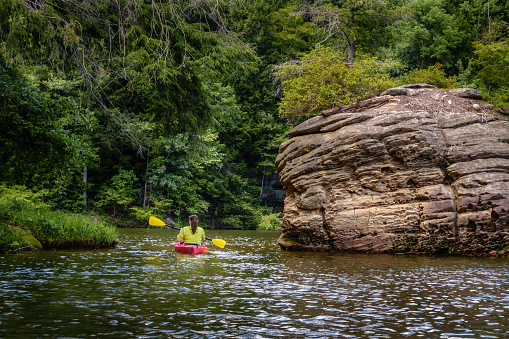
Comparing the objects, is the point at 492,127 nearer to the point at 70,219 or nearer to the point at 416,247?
the point at 416,247

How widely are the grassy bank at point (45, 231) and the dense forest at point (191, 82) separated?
1250mm

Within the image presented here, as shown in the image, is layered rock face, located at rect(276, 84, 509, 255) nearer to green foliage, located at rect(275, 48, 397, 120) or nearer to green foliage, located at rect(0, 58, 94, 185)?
green foliage, located at rect(275, 48, 397, 120)

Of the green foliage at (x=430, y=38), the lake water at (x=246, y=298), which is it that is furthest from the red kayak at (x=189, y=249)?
the green foliage at (x=430, y=38)

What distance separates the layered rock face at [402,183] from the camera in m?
15.6

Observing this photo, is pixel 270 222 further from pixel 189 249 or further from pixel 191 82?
pixel 191 82

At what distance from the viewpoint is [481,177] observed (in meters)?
15.7

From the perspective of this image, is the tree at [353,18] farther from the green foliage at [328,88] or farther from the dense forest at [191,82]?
the green foliage at [328,88]

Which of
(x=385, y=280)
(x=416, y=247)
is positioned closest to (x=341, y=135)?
(x=416, y=247)

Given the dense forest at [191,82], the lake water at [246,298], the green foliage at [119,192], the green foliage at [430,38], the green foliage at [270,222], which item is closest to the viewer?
the lake water at [246,298]

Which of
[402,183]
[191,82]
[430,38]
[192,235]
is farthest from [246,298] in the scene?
[430,38]

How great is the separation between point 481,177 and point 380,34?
23.1 metres

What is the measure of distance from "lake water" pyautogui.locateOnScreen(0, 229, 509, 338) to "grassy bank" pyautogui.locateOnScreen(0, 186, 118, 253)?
95 centimetres

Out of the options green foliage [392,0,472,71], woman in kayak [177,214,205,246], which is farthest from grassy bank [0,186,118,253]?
green foliage [392,0,472,71]

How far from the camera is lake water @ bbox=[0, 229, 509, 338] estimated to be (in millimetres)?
5992
